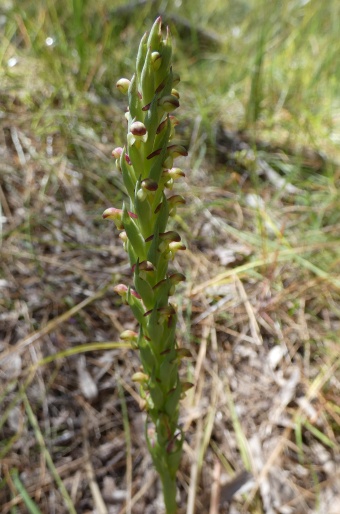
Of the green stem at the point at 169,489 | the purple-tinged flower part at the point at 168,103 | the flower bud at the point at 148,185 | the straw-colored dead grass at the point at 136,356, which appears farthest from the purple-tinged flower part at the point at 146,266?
the straw-colored dead grass at the point at 136,356

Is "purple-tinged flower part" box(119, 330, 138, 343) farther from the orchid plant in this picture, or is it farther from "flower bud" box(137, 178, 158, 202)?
"flower bud" box(137, 178, 158, 202)

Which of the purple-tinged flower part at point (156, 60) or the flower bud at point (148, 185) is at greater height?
the purple-tinged flower part at point (156, 60)

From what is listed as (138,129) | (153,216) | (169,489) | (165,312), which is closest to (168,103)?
(138,129)

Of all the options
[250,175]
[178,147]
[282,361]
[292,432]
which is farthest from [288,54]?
[178,147]

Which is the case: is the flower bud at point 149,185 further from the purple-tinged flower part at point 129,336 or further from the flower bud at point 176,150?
the purple-tinged flower part at point 129,336

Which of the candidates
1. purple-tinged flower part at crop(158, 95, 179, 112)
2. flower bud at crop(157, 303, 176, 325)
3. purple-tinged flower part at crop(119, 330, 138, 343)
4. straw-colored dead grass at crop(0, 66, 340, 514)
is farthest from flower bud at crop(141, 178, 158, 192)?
straw-colored dead grass at crop(0, 66, 340, 514)

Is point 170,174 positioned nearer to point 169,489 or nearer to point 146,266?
point 146,266
